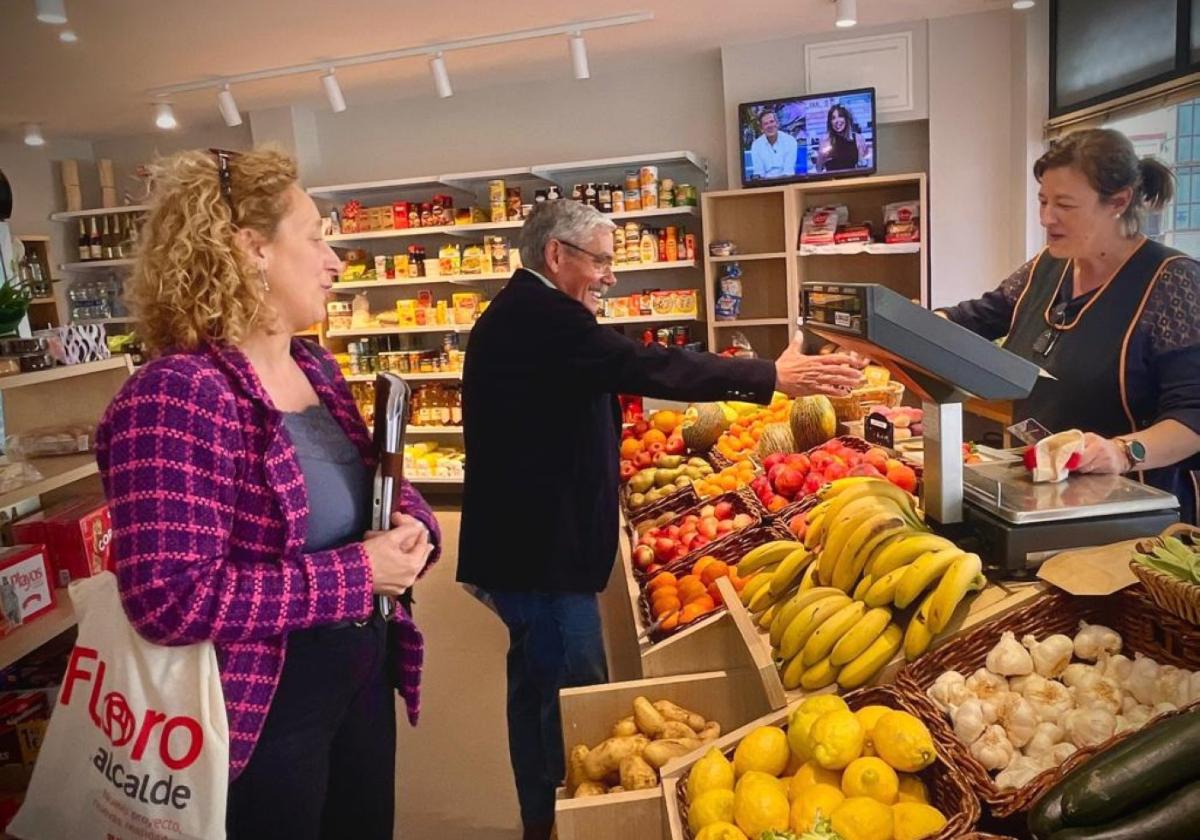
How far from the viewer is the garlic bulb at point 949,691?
1330 millimetres

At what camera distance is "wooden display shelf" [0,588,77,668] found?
6.88 feet

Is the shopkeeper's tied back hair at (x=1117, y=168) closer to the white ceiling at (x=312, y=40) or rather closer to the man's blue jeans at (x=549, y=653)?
the man's blue jeans at (x=549, y=653)

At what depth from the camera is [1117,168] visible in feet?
7.15

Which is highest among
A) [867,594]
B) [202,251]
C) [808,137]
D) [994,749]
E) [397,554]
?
[808,137]

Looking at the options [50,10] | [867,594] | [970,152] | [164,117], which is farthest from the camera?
[164,117]

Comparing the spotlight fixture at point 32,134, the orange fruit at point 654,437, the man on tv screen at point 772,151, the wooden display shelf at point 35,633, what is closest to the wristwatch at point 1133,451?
the orange fruit at point 654,437

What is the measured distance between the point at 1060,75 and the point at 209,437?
540cm

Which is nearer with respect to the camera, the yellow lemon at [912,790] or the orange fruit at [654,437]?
the yellow lemon at [912,790]

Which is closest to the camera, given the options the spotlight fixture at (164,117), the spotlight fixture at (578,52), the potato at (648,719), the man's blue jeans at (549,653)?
the potato at (648,719)

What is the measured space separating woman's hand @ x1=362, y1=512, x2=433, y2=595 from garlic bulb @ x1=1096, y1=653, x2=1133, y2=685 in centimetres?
109

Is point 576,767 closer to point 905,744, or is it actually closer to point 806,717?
point 806,717

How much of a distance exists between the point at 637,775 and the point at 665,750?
7 centimetres

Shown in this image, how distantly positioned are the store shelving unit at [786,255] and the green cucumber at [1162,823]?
4.94 meters

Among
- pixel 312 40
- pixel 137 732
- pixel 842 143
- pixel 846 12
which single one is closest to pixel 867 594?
pixel 137 732
